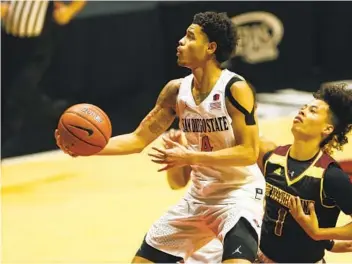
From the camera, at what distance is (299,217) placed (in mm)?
5758

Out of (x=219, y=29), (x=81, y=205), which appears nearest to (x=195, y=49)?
(x=219, y=29)

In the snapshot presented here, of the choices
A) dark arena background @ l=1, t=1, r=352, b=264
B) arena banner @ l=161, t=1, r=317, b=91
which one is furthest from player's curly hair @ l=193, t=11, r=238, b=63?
arena banner @ l=161, t=1, r=317, b=91

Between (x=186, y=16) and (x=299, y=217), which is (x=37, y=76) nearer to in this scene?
(x=186, y=16)

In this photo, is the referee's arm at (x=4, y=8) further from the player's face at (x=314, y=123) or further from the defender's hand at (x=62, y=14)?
the player's face at (x=314, y=123)

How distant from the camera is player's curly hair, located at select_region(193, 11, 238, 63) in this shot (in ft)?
20.2

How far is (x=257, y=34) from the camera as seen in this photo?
13.6 metres

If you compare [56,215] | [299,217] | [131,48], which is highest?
[299,217]

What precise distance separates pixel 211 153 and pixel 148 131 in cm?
83

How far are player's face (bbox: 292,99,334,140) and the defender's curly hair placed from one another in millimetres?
37

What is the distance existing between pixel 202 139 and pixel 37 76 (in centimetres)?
603

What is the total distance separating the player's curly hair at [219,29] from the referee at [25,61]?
594cm

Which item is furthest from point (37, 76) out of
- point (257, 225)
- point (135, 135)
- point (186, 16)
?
point (257, 225)

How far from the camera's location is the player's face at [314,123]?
5.92 meters

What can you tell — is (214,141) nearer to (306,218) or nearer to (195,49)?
(195,49)
